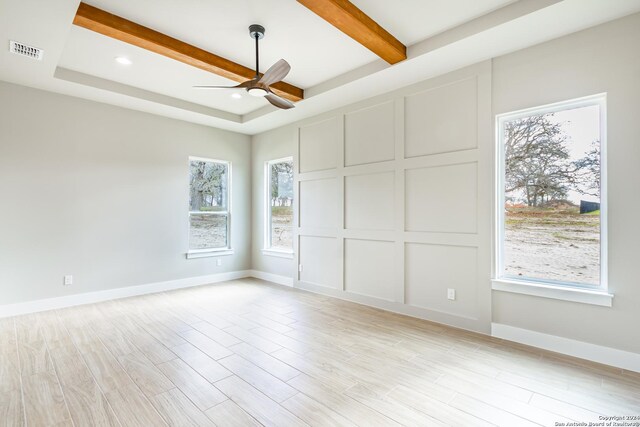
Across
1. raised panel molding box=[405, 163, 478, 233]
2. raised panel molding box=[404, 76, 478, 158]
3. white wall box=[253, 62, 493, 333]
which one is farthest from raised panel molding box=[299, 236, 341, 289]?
raised panel molding box=[404, 76, 478, 158]


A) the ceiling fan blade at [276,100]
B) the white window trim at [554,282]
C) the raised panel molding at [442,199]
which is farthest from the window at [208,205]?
the white window trim at [554,282]

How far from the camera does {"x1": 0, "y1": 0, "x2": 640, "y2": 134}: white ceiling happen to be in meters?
2.63

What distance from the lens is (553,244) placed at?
301 centimetres

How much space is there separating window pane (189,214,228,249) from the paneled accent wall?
1.78 metres

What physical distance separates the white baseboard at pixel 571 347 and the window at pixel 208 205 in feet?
15.3

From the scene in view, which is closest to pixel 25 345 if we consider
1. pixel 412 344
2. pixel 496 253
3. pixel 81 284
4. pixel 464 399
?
pixel 81 284

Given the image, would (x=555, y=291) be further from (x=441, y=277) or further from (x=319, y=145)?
(x=319, y=145)

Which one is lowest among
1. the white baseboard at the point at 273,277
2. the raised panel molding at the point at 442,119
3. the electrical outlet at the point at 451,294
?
the white baseboard at the point at 273,277

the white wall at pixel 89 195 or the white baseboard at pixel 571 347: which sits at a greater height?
the white wall at pixel 89 195

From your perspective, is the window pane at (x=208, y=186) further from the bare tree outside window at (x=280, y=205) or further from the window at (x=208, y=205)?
the bare tree outside window at (x=280, y=205)

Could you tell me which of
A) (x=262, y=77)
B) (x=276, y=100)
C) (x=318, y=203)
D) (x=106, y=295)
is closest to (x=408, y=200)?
(x=318, y=203)

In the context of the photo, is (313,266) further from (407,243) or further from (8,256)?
(8,256)

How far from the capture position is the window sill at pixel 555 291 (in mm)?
2643

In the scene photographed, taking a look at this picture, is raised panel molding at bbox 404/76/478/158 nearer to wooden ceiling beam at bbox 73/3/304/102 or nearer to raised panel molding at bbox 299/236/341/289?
raised panel molding at bbox 299/236/341/289
